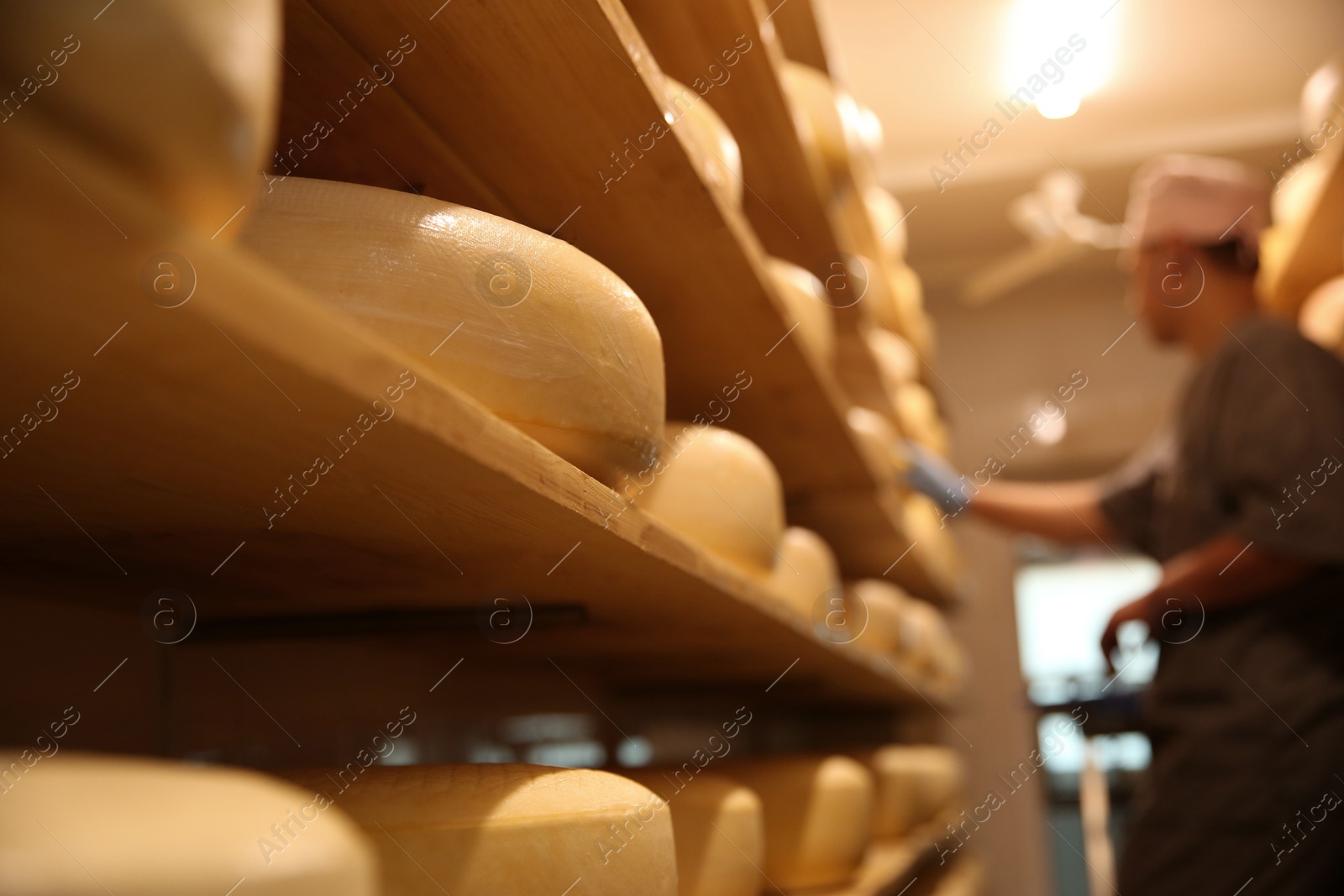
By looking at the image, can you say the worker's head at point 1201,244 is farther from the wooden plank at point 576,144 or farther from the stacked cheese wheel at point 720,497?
the stacked cheese wheel at point 720,497

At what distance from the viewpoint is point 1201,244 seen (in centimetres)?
218

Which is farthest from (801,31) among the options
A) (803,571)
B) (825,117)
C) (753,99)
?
(803,571)

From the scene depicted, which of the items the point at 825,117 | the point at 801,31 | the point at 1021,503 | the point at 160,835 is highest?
the point at 801,31

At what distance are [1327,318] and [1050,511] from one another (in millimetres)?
940

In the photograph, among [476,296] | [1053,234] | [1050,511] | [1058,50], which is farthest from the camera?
[1053,234]

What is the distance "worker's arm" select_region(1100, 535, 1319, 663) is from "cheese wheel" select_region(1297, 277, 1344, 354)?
43 cm

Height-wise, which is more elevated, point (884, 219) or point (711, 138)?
point (884, 219)

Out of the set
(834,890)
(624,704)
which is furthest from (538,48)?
(624,704)

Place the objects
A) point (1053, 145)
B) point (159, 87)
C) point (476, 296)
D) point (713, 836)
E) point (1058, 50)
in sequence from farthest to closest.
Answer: point (1053, 145) → point (1058, 50) → point (713, 836) → point (476, 296) → point (159, 87)

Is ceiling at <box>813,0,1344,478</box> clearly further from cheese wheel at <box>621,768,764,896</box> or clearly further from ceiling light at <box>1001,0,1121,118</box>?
cheese wheel at <box>621,768,764,896</box>

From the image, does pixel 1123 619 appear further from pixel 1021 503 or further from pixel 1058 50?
pixel 1058 50

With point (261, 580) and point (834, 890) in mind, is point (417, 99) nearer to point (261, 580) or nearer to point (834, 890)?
point (261, 580)

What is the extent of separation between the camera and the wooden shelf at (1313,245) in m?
1.97

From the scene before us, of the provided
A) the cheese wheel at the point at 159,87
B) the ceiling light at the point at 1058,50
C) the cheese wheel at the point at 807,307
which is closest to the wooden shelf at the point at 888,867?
the cheese wheel at the point at 807,307
